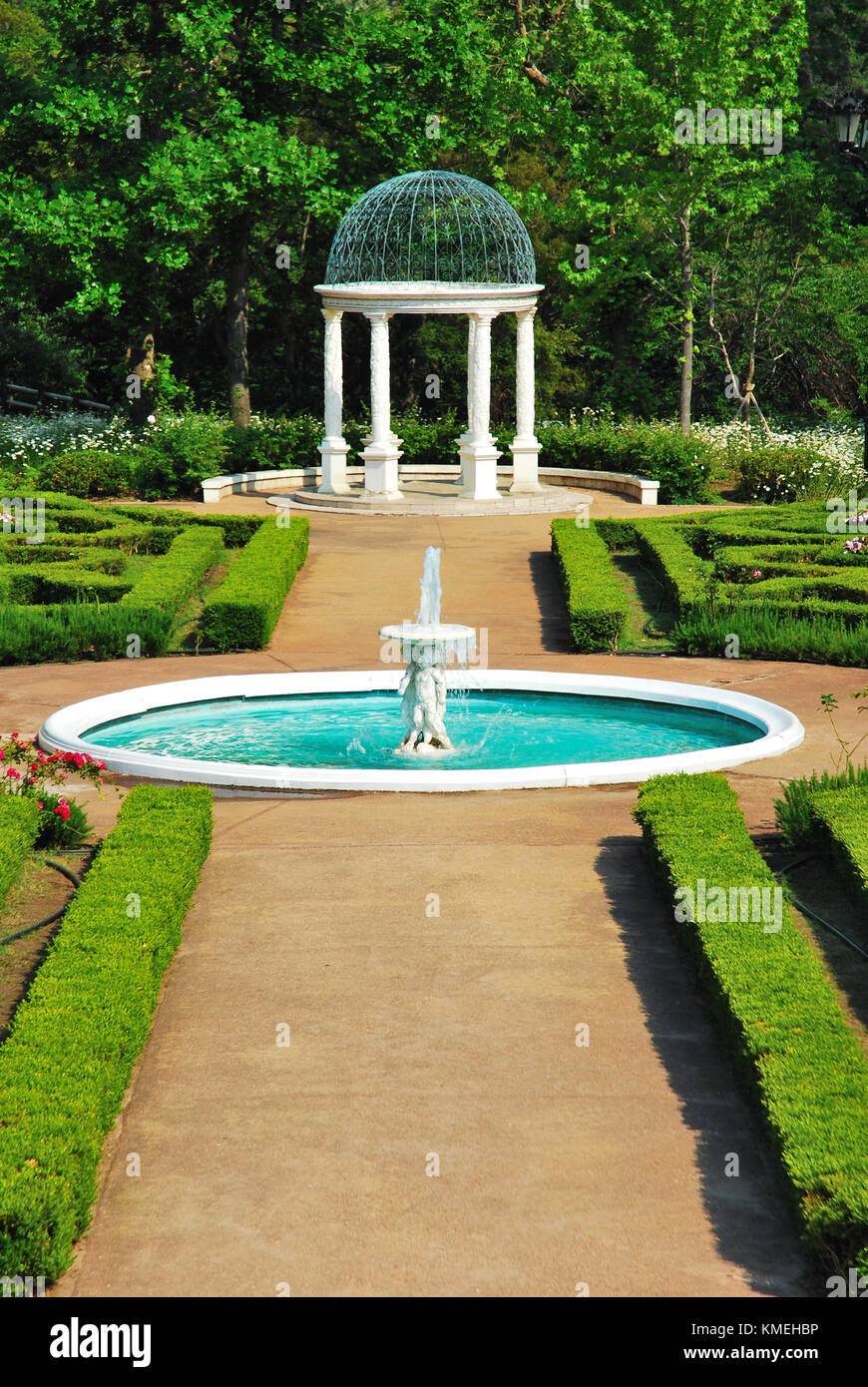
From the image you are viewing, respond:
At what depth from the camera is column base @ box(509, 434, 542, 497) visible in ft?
90.6

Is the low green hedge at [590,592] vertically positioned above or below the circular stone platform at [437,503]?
below

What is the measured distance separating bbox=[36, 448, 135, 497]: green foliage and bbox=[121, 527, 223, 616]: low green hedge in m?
5.63

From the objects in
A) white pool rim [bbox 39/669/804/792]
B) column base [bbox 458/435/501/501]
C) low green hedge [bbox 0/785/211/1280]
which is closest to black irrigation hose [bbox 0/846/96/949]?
low green hedge [bbox 0/785/211/1280]

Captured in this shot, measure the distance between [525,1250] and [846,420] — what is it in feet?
103

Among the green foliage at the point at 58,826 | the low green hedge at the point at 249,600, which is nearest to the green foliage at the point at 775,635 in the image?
the low green hedge at the point at 249,600

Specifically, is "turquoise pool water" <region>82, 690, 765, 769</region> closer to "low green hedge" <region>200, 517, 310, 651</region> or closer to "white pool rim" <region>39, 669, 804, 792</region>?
"white pool rim" <region>39, 669, 804, 792</region>

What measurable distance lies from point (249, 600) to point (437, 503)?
9.77 m

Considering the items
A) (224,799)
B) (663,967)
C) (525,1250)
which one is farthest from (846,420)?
(525,1250)

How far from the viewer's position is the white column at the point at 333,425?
1073 inches

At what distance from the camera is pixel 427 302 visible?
25.9 meters

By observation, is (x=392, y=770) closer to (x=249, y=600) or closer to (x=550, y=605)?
(x=249, y=600)

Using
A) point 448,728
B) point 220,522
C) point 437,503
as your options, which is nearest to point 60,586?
point 220,522

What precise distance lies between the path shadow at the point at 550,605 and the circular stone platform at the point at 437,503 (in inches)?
132

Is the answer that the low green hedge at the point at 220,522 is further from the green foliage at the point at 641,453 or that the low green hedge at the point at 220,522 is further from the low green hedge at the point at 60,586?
the green foliage at the point at 641,453
